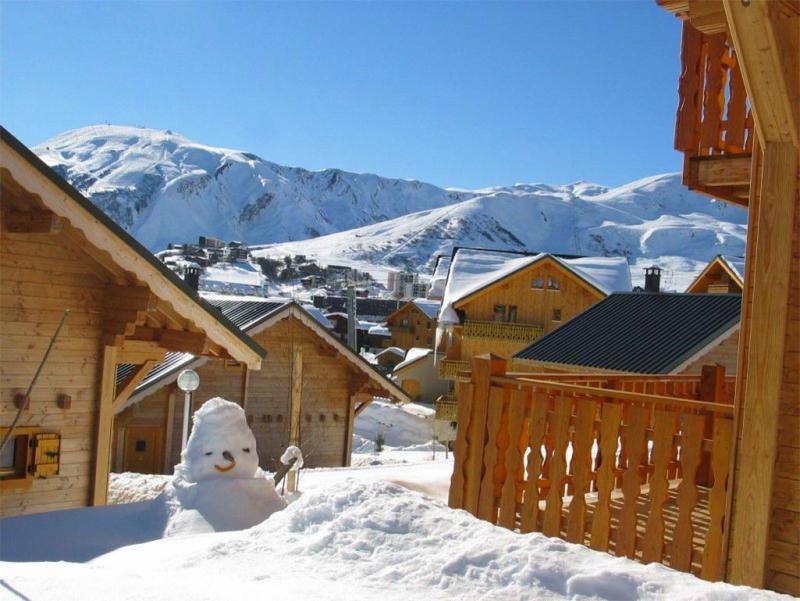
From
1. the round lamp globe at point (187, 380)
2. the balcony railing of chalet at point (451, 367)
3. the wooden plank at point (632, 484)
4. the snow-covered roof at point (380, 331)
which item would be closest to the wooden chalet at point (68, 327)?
the round lamp globe at point (187, 380)

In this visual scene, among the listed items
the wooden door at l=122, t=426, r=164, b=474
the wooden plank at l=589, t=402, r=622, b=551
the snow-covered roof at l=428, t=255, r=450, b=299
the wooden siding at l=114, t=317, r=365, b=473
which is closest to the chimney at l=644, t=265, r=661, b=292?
the snow-covered roof at l=428, t=255, r=450, b=299

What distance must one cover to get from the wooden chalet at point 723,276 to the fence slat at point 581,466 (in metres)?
23.3

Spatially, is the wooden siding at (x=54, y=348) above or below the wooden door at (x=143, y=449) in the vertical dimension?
above

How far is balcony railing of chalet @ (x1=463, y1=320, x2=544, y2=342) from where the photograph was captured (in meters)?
34.8

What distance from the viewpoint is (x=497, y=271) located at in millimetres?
36906

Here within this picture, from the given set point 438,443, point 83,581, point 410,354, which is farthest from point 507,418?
point 410,354

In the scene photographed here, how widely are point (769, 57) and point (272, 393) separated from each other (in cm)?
1588

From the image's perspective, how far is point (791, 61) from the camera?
4863mm

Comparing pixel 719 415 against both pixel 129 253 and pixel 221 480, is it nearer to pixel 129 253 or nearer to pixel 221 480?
pixel 221 480

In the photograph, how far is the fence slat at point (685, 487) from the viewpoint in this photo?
17.4 feet

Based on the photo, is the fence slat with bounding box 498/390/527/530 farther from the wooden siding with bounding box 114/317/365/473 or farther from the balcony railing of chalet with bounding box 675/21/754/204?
the wooden siding with bounding box 114/317/365/473

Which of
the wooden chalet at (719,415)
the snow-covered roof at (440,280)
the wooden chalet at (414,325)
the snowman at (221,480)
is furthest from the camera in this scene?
the wooden chalet at (414,325)

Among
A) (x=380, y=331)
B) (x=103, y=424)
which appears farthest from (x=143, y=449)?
(x=380, y=331)

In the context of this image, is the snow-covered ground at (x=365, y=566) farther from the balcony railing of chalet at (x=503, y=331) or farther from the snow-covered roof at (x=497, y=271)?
the snow-covered roof at (x=497, y=271)
